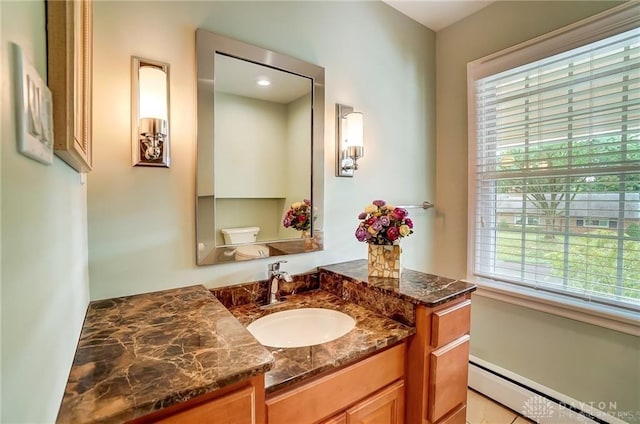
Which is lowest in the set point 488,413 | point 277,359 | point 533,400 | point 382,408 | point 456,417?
point 488,413

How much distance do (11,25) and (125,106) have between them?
2.89 feet

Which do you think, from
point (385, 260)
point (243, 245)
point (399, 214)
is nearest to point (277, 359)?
point (243, 245)

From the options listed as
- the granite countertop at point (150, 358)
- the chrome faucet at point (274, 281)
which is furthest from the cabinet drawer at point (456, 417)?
the granite countertop at point (150, 358)

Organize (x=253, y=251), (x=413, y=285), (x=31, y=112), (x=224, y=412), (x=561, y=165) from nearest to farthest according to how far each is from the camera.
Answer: (x=31, y=112) → (x=224, y=412) → (x=413, y=285) → (x=253, y=251) → (x=561, y=165)

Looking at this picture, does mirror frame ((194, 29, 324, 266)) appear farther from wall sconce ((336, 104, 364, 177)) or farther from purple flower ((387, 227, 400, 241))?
purple flower ((387, 227, 400, 241))

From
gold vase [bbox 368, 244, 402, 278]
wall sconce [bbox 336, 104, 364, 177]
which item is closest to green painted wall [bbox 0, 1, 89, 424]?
gold vase [bbox 368, 244, 402, 278]

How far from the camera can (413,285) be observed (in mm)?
1375

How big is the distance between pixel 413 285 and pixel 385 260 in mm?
183

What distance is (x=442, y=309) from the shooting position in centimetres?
125

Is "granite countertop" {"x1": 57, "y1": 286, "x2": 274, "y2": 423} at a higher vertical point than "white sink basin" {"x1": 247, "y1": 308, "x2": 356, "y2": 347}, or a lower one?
higher

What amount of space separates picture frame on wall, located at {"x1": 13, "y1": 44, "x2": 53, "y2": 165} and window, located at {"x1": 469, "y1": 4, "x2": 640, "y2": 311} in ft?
7.34

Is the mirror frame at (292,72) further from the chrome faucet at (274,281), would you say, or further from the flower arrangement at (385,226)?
the flower arrangement at (385,226)

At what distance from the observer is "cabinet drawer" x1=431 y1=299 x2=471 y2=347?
3.98 ft

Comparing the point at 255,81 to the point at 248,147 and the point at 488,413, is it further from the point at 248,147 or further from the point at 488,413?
the point at 488,413
